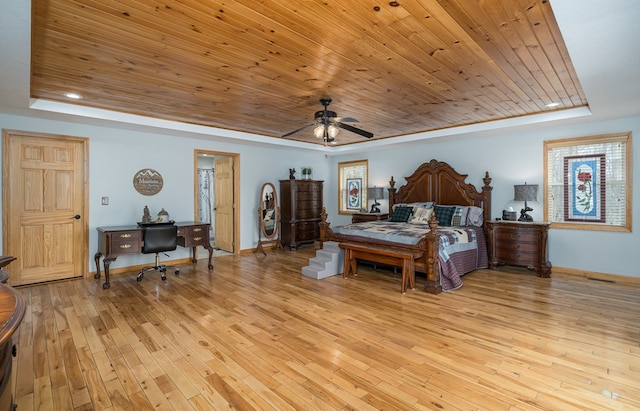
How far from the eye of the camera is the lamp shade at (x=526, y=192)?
513 cm

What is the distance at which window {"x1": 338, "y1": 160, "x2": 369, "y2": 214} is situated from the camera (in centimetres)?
810

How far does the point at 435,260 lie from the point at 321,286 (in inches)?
62.8

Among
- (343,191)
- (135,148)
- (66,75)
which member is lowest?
(343,191)

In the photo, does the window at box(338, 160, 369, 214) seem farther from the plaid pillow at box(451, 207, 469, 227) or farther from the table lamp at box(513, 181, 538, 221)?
the table lamp at box(513, 181, 538, 221)

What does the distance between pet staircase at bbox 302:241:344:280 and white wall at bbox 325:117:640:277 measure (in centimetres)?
274

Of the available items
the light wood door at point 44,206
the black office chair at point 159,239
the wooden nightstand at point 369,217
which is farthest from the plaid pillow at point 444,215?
the light wood door at point 44,206

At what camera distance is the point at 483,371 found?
2.36 m

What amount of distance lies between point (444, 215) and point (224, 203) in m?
4.69

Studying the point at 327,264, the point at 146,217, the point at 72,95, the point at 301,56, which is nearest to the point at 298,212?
the point at 327,264

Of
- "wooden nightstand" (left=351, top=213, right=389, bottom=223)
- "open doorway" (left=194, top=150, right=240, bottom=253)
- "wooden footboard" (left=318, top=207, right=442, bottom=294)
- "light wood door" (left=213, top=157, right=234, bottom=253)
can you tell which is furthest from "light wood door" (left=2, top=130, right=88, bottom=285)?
"wooden nightstand" (left=351, top=213, right=389, bottom=223)

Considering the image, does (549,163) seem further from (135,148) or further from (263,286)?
(135,148)

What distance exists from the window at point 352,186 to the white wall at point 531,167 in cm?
97

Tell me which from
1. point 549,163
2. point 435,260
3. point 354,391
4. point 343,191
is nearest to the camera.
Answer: point 354,391

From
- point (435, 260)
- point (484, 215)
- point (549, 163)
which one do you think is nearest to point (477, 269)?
point (484, 215)
